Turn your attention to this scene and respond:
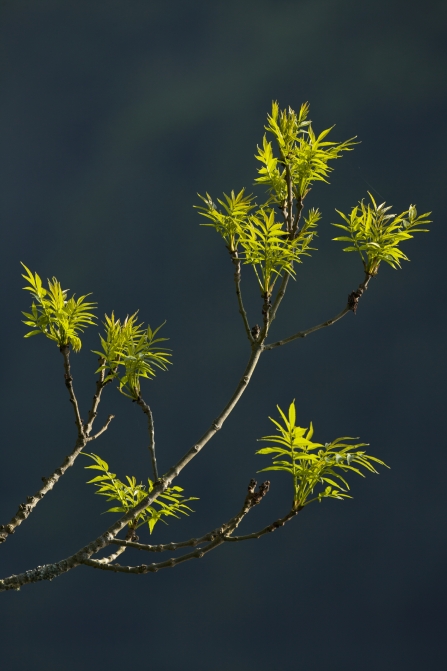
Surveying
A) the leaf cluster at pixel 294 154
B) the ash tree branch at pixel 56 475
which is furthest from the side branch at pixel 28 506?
the leaf cluster at pixel 294 154

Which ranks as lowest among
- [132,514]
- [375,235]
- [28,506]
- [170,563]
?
[170,563]

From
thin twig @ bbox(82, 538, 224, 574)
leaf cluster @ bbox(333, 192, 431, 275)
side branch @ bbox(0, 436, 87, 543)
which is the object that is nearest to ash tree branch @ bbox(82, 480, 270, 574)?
thin twig @ bbox(82, 538, 224, 574)

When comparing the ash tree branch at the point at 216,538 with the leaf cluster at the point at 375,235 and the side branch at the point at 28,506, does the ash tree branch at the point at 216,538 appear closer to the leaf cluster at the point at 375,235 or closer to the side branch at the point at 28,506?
the side branch at the point at 28,506

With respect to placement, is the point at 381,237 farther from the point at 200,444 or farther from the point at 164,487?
the point at 164,487

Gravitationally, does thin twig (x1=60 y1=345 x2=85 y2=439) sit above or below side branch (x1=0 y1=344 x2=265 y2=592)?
above

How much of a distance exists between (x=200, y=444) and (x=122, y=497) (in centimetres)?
27

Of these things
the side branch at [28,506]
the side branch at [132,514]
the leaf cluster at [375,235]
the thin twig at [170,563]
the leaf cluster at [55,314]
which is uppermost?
the leaf cluster at [55,314]

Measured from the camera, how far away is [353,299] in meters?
1.43

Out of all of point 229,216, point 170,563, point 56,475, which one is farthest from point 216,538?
point 229,216

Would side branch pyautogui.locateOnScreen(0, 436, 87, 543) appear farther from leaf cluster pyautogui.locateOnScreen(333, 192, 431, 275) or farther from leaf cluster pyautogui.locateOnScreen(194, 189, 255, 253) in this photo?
leaf cluster pyautogui.locateOnScreen(333, 192, 431, 275)

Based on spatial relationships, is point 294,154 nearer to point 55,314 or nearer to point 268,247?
point 268,247

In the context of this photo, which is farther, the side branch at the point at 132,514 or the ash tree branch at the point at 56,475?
the ash tree branch at the point at 56,475

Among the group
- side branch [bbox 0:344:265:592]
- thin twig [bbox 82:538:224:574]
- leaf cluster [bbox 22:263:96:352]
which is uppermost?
leaf cluster [bbox 22:263:96:352]

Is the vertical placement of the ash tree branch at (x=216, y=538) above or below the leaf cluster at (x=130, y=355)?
below
